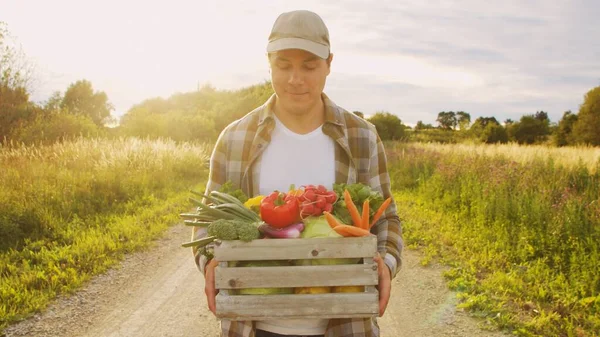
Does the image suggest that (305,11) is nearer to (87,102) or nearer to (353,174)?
(353,174)

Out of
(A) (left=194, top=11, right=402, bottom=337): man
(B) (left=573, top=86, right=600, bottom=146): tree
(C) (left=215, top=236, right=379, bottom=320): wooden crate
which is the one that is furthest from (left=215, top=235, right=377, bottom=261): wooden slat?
(B) (left=573, top=86, right=600, bottom=146): tree

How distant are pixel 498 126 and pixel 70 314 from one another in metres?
51.2

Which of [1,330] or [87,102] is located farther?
[87,102]

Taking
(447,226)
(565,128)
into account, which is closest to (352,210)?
(447,226)

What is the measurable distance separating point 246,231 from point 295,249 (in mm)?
201

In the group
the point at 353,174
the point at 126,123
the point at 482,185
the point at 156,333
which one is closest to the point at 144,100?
the point at 126,123

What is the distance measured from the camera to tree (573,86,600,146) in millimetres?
→ 40438

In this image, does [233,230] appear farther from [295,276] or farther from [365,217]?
[365,217]

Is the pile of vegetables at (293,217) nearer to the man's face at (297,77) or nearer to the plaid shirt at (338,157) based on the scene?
the plaid shirt at (338,157)

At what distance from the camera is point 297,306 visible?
1897 millimetres

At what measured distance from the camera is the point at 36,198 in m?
8.74

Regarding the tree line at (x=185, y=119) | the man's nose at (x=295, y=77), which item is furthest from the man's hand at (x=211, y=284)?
the tree line at (x=185, y=119)

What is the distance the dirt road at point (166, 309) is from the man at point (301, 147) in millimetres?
2754

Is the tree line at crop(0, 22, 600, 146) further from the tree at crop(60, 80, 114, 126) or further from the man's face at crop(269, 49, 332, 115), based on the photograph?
the man's face at crop(269, 49, 332, 115)
